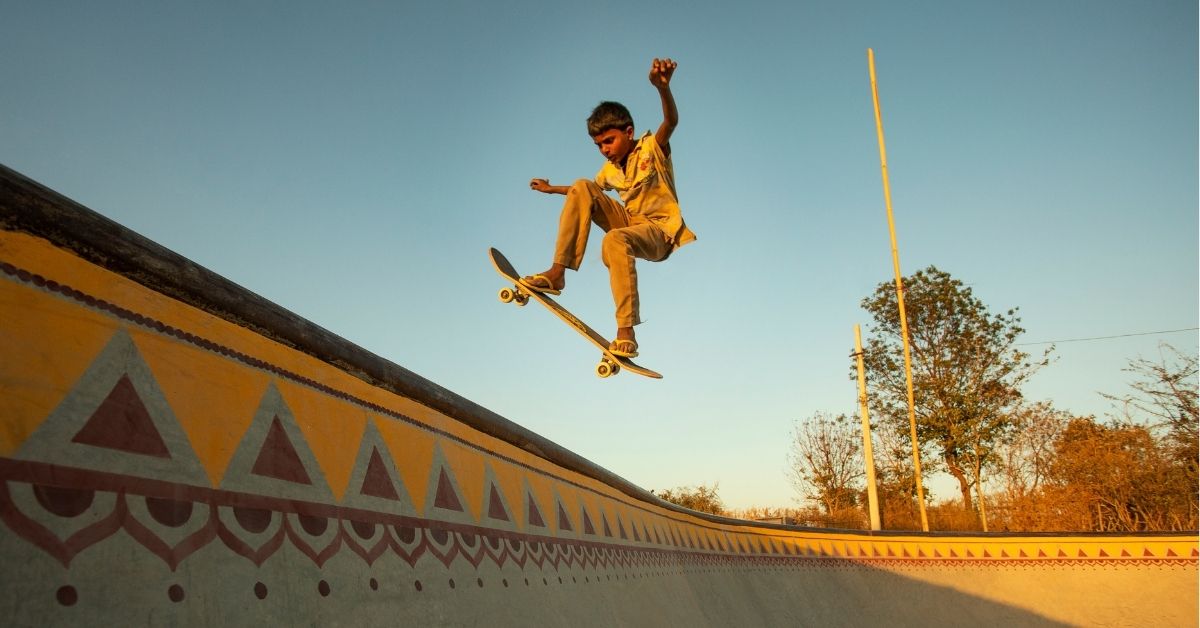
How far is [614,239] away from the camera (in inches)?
227

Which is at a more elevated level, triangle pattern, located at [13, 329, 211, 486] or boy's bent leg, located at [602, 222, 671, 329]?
boy's bent leg, located at [602, 222, 671, 329]

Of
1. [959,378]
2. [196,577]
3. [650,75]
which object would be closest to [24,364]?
[196,577]

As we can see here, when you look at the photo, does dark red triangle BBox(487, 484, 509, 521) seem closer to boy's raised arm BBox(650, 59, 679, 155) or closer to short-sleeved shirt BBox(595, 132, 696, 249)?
short-sleeved shirt BBox(595, 132, 696, 249)

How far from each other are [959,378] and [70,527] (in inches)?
1179

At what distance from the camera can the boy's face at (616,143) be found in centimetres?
628

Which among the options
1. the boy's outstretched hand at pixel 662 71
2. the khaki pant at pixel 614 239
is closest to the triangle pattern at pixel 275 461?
the khaki pant at pixel 614 239

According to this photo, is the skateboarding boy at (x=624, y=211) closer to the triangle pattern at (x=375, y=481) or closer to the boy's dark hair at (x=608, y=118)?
the boy's dark hair at (x=608, y=118)

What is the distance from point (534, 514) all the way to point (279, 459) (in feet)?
8.05

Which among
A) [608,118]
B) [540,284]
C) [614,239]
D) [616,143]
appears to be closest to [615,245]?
[614,239]

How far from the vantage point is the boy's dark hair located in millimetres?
6367

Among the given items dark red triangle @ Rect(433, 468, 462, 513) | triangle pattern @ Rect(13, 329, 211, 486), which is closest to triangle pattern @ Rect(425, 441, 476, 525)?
dark red triangle @ Rect(433, 468, 462, 513)

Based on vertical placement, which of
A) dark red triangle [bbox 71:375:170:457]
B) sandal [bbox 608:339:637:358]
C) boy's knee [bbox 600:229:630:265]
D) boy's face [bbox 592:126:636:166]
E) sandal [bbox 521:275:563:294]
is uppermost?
boy's face [bbox 592:126:636:166]

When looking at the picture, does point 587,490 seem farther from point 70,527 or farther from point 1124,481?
point 1124,481

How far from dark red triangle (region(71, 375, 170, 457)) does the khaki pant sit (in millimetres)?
3935
